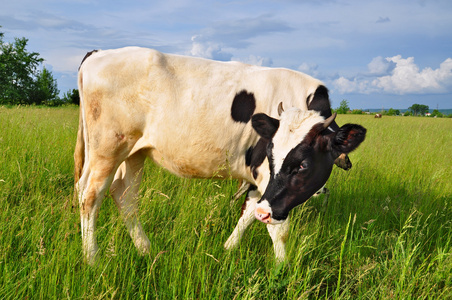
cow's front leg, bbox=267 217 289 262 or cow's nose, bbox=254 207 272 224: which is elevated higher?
cow's nose, bbox=254 207 272 224

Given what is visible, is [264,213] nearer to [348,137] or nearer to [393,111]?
[348,137]

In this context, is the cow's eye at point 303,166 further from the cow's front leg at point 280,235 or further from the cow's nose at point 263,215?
the cow's front leg at point 280,235

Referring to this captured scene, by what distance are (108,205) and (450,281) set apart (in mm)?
3693

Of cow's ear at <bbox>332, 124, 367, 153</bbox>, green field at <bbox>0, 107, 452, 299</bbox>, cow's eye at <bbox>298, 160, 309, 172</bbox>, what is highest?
cow's ear at <bbox>332, 124, 367, 153</bbox>

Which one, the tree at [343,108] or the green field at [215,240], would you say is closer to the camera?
the green field at [215,240]

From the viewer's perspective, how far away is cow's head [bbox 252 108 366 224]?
295 centimetres

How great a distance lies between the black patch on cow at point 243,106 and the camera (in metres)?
3.42

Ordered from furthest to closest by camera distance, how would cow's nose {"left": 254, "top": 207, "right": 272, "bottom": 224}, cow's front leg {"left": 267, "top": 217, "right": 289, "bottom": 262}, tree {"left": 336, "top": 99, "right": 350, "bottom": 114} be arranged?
1. tree {"left": 336, "top": 99, "right": 350, "bottom": 114}
2. cow's front leg {"left": 267, "top": 217, "right": 289, "bottom": 262}
3. cow's nose {"left": 254, "top": 207, "right": 272, "bottom": 224}

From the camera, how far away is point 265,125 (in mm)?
3143

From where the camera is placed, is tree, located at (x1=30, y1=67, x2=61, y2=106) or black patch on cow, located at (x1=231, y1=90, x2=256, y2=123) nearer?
black patch on cow, located at (x1=231, y1=90, x2=256, y2=123)

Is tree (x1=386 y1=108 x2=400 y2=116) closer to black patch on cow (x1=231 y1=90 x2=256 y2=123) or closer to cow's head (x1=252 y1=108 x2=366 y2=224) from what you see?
black patch on cow (x1=231 y1=90 x2=256 y2=123)

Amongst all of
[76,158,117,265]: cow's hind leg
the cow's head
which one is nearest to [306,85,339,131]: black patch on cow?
the cow's head

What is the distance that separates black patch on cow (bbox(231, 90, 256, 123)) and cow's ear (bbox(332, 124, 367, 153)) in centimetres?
89

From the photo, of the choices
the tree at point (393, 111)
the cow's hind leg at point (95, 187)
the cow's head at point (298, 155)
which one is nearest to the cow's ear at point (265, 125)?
the cow's head at point (298, 155)
